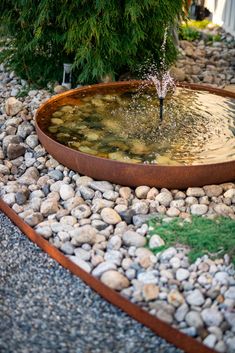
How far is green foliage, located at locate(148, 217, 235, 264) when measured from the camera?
2.73 metres

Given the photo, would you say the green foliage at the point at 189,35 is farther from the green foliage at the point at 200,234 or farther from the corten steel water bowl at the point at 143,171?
the green foliage at the point at 200,234

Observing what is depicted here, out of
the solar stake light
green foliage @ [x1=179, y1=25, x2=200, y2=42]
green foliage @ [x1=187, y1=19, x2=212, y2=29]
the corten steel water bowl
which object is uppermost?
the corten steel water bowl

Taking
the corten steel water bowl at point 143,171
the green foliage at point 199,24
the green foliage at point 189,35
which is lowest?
the green foliage at point 199,24

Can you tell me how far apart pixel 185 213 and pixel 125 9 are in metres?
1.81

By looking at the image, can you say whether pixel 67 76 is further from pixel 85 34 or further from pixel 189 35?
pixel 189 35

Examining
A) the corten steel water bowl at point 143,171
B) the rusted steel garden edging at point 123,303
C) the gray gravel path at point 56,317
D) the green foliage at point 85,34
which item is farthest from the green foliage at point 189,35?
the gray gravel path at point 56,317

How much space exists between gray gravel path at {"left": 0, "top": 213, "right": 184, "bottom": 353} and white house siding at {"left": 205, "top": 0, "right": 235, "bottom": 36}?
183 inches

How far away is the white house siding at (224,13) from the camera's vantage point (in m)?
6.68

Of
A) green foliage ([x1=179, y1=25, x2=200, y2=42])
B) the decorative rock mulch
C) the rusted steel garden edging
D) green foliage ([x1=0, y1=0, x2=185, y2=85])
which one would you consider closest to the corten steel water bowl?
the decorative rock mulch

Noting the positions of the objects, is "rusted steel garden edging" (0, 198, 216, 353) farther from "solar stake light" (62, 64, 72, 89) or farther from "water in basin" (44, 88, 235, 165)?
"solar stake light" (62, 64, 72, 89)

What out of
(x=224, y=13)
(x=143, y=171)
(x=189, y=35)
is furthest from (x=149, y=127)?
(x=224, y=13)

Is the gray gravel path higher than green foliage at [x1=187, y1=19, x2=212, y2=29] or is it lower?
higher

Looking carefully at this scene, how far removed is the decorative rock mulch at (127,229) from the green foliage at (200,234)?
0.15 ft

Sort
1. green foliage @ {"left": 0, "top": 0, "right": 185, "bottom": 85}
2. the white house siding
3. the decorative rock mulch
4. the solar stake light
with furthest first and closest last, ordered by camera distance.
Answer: the white house siding < the solar stake light < green foliage @ {"left": 0, "top": 0, "right": 185, "bottom": 85} < the decorative rock mulch
